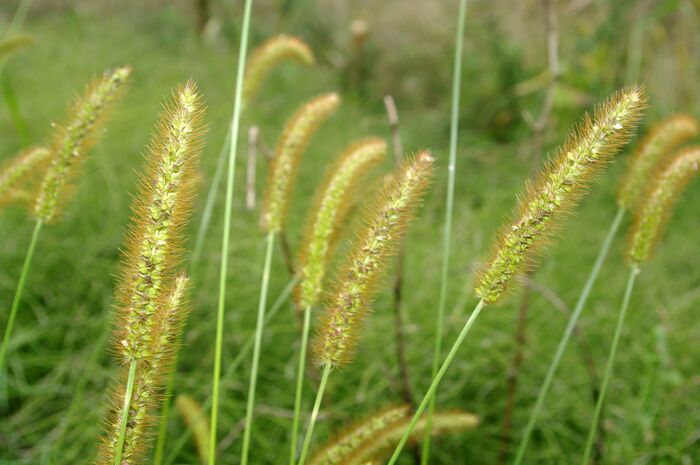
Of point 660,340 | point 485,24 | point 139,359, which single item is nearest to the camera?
point 139,359

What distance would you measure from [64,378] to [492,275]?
150 cm

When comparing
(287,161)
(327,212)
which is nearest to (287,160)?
(287,161)

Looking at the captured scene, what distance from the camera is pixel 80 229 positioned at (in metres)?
2.53

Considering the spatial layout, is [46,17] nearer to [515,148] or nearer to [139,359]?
[515,148]

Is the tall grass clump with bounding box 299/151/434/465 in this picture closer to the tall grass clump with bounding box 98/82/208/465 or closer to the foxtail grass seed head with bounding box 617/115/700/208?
the tall grass clump with bounding box 98/82/208/465

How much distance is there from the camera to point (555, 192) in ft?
2.56

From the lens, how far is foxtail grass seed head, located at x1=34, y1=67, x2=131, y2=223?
0.97m

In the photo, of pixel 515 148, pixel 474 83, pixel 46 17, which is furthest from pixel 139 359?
pixel 46 17

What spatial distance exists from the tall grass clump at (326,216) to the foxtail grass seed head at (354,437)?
0.05 m

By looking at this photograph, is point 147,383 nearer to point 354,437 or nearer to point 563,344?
point 354,437

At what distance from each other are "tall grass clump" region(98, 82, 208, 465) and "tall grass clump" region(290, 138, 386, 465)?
0.21 m

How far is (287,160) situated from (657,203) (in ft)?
1.62

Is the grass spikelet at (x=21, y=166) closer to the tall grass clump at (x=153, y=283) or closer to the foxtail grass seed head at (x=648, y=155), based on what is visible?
the tall grass clump at (x=153, y=283)

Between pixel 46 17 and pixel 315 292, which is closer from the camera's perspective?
pixel 315 292
